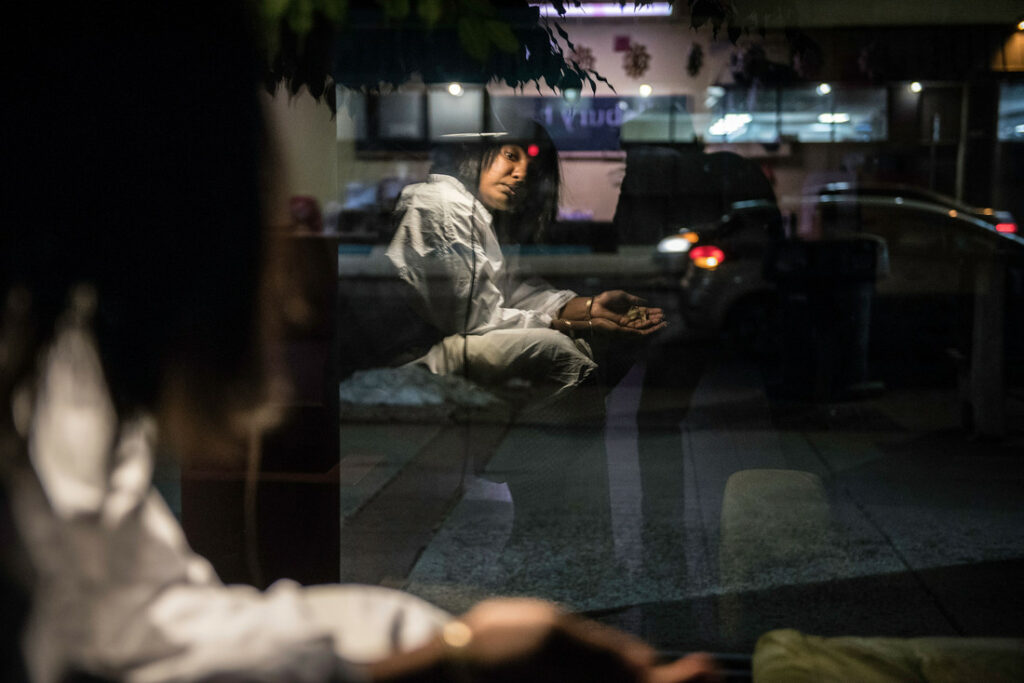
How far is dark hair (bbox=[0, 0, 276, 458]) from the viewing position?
1.55m

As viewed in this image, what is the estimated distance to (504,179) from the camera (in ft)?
10.0

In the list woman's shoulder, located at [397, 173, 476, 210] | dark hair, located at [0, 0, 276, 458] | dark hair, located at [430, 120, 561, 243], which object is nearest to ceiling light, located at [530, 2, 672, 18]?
dark hair, located at [430, 120, 561, 243]

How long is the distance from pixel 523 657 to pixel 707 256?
7.15 metres

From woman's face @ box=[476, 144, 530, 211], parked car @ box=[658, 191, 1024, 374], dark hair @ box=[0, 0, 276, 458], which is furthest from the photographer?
parked car @ box=[658, 191, 1024, 374]

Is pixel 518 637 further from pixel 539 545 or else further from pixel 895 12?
pixel 895 12

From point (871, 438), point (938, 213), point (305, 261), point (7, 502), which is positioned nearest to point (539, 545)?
point (305, 261)

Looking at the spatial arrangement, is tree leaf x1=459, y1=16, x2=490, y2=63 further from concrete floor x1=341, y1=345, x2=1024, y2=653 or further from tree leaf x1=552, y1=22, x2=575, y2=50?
concrete floor x1=341, y1=345, x2=1024, y2=653

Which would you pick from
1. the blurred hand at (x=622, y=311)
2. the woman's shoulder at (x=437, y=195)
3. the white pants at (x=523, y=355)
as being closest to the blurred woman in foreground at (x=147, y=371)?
the woman's shoulder at (x=437, y=195)

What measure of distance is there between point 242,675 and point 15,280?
70 cm

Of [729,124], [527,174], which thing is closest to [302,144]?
[527,174]

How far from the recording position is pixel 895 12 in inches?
192

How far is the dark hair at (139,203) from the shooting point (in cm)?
155

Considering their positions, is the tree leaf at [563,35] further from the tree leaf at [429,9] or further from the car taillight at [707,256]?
the car taillight at [707,256]

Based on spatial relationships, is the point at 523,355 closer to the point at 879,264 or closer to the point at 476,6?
the point at 476,6
